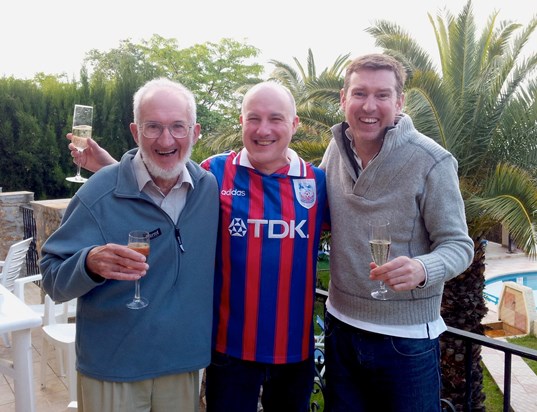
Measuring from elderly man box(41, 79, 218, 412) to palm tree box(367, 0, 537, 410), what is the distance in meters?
4.57

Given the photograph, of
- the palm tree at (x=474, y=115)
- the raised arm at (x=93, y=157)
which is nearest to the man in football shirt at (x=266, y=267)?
the raised arm at (x=93, y=157)

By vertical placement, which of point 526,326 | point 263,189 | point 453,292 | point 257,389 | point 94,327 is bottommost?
point 526,326

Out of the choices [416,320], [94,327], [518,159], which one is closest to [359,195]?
[416,320]

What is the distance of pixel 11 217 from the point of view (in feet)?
29.7

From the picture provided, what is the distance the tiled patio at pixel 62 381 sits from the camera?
4.35 metres

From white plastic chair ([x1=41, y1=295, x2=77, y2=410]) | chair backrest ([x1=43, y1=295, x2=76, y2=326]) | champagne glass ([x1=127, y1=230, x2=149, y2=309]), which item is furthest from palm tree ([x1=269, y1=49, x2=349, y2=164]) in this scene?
champagne glass ([x1=127, y1=230, x2=149, y2=309])

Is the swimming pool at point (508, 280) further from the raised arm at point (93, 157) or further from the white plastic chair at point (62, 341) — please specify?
the raised arm at point (93, 157)

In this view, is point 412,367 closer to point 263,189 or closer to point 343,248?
point 343,248

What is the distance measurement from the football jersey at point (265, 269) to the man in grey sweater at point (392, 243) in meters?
0.14

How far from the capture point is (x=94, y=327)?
1.94m

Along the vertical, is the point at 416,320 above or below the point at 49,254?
below

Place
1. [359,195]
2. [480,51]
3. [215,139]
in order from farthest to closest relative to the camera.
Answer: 1. [215,139]
2. [480,51]
3. [359,195]

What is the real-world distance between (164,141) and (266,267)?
67 centimetres

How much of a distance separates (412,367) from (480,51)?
628 centimetres
